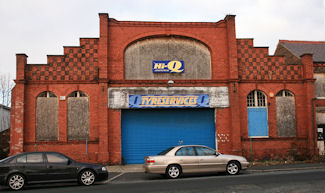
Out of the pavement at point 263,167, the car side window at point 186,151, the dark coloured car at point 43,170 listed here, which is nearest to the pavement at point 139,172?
the pavement at point 263,167

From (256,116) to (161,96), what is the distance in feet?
20.0

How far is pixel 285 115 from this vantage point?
2030cm

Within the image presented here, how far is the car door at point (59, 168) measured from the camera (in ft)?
38.9

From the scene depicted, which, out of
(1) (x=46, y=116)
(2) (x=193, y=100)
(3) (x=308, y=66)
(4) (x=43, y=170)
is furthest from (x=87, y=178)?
(3) (x=308, y=66)

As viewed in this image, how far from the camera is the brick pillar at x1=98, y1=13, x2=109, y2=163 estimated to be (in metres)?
18.5

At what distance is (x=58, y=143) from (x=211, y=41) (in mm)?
11167

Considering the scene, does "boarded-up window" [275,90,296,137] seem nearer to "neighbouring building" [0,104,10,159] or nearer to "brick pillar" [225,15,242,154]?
"brick pillar" [225,15,242,154]

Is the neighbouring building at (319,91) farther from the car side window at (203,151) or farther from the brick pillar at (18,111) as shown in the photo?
the brick pillar at (18,111)

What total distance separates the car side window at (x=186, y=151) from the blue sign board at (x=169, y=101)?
5.66 m

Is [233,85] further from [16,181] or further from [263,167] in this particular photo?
[16,181]

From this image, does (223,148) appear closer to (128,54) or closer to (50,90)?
(128,54)

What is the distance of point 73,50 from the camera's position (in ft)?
63.6

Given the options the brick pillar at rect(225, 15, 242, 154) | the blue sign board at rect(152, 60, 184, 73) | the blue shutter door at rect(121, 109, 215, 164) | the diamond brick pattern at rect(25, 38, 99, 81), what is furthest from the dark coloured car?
the brick pillar at rect(225, 15, 242, 154)

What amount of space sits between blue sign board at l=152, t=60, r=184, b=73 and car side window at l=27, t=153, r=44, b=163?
9403mm
